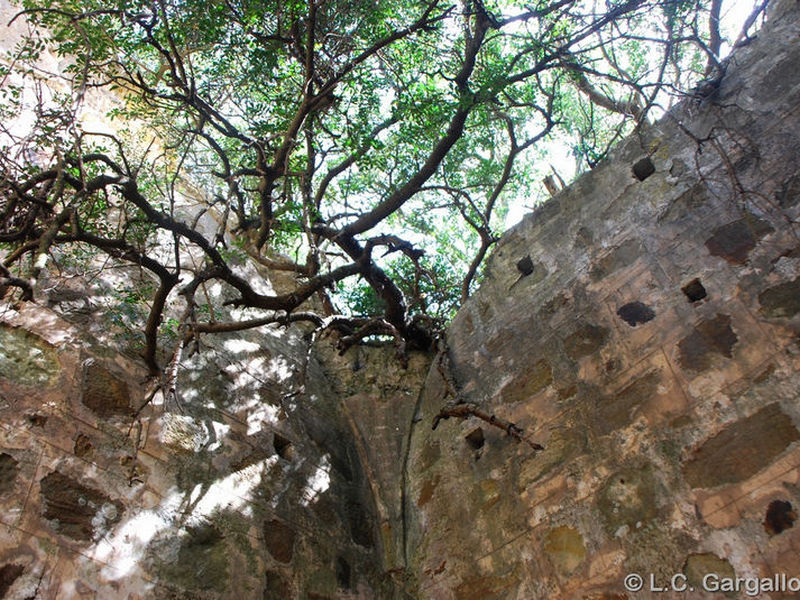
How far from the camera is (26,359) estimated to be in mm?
3119

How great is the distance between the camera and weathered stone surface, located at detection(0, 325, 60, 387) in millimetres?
3023

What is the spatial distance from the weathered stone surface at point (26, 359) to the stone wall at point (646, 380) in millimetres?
2287

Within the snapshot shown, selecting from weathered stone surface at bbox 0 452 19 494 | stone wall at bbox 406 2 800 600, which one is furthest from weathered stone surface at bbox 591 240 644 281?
weathered stone surface at bbox 0 452 19 494

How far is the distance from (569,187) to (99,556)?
351 centimetres

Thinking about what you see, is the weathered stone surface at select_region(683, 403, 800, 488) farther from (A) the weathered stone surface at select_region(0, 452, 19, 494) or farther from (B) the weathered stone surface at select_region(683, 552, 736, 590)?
(A) the weathered stone surface at select_region(0, 452, 19, 494)

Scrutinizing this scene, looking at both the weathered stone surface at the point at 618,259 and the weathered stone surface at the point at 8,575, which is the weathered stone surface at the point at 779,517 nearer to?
the weathered stone surface at the point at 618,259

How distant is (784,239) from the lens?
2.96 m

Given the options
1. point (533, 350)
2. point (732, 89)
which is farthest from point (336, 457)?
point (732, 89)

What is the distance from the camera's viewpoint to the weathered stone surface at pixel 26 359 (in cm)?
302

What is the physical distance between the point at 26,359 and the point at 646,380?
122 inches

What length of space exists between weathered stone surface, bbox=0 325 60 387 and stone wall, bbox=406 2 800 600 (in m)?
2.29

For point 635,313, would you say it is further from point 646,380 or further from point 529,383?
point 529,383

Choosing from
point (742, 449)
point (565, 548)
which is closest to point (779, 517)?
point (742, 449)

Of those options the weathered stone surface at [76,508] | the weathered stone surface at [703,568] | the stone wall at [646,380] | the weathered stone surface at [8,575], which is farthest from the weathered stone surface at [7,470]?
the weathered stone surface at [703,568]
